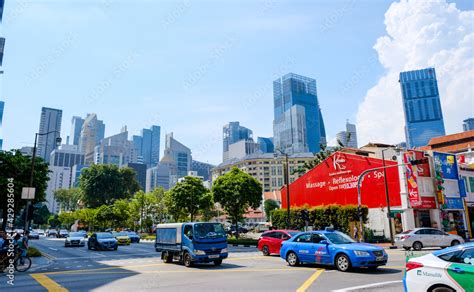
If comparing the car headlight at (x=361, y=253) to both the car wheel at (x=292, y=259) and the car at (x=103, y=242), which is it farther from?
the car at (x=103, y=242)

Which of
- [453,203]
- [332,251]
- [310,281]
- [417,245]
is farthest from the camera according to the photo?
[453,203]

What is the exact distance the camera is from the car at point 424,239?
76.8 feet

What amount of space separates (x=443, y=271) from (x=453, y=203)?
105ft

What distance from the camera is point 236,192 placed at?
39.5 meters

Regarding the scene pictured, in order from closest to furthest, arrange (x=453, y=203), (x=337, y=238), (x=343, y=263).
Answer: (x=343, y=263) < (x=337, y=238) < (x=453, y=203)

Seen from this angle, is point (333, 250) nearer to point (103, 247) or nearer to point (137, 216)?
point (103, 247)

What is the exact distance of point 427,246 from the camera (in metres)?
23.6

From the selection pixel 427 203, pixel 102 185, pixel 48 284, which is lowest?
pixel 48 284

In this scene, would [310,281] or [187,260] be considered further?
[187,260]

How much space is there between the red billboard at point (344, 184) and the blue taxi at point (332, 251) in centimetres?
2071

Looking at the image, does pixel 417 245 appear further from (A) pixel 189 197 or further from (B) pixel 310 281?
(A) pixel 189 197

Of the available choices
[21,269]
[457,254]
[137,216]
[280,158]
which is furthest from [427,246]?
[280,158]


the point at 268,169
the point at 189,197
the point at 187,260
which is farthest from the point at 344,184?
the point at 268,169

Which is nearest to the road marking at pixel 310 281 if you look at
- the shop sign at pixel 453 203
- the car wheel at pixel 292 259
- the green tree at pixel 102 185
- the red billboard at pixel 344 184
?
the car wheel at pixel 292 259
